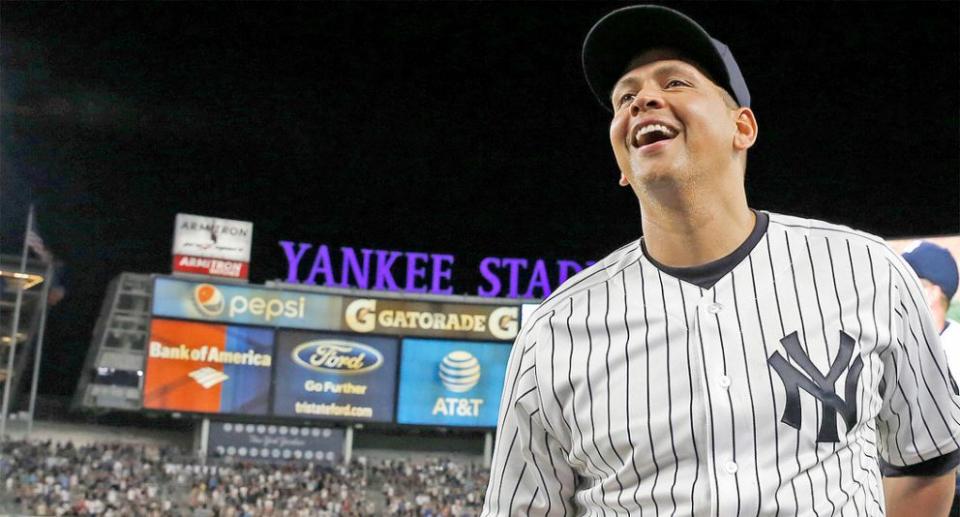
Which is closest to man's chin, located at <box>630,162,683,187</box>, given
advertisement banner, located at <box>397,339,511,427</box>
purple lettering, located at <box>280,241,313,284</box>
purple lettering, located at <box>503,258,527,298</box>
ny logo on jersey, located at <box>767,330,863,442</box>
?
ny logo on jersey, located at <box>767,330,863,442</box>

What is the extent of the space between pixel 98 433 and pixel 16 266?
5941 mm

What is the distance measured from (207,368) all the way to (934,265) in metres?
21.5

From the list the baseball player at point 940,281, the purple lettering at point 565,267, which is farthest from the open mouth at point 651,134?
the purple lettering at point 565,267

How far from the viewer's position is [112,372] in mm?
32094

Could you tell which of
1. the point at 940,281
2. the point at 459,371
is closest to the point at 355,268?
the point at 459,371

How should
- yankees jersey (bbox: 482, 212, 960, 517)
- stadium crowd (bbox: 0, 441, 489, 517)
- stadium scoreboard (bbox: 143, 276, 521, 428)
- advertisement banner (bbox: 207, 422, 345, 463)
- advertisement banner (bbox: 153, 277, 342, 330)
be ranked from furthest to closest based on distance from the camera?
advertisement banner (bbox: 207, 422, 345, 463) → advertisement banner (bbox: 153, 277, 342, 330) → stadium scoreboard (bbox: 143, 276, 521, 428) → stadium crowd (bbox: 0, 441, 489, 517) → yankees jersey (bbox: 482, 212, 960, 517)

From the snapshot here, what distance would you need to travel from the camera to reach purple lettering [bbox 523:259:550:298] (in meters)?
34.0

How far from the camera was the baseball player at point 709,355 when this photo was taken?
5.32 ft

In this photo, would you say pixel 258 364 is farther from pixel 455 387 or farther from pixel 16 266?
pixel 16 266

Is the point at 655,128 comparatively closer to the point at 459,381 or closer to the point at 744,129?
the point at 744,129

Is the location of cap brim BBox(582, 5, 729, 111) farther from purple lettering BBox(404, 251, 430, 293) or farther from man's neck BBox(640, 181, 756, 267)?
purple lettering BBox(404, 251, 430, 293)

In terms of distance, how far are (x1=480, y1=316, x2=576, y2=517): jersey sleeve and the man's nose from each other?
45cm

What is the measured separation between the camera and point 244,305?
2927 cm

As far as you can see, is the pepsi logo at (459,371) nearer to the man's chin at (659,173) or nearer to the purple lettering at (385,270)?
the purple lettering at (385,270)
